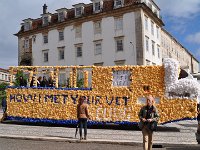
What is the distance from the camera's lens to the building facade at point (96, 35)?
4166 cm

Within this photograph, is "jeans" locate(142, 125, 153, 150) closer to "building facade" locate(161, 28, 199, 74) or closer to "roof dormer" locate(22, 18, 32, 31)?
"building facade" locate(161, 28, 199, 74)

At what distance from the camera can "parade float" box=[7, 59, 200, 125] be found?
16.6 meters

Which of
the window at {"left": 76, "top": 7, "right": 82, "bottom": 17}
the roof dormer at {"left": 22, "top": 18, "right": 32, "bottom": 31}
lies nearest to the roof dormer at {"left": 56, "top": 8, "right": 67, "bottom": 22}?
the window at {"left": 76, "top": 7, "right": 82, "bottom": 17}

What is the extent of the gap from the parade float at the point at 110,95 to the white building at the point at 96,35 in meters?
23.4

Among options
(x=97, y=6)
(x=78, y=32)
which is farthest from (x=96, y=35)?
(x=97, y=6)

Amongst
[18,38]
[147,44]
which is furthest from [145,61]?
[18,38]

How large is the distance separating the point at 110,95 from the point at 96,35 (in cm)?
2770

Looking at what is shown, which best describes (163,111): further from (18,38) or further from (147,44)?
Result: (18,38)

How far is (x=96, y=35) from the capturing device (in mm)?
44562

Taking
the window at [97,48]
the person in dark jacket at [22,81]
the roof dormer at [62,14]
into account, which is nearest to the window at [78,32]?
the window at [97,48]

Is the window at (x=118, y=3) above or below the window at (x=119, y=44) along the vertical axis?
above

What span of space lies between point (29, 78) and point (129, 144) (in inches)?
347

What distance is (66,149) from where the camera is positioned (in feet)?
35.9

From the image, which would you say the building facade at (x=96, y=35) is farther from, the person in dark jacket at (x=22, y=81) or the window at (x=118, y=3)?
the person in dark jacket at (x=22, y=81)
